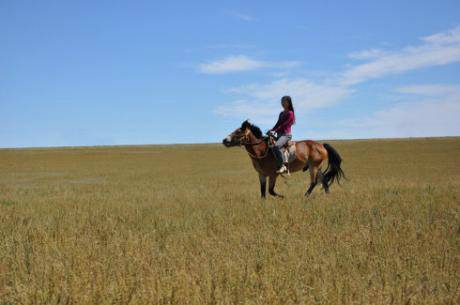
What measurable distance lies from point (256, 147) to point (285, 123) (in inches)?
42.7

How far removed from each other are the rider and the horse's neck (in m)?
0.35

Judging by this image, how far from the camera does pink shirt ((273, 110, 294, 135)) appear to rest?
12.3 metres

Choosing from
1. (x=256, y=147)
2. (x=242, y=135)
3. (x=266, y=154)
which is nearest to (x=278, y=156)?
(x=266, y=154)

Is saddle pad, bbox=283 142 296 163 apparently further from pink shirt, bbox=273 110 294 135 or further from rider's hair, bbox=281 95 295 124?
rider's hair, bbox=281 95 295 124

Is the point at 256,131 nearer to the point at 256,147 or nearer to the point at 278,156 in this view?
the point at 256,147

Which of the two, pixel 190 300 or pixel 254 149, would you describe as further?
pixel 254 149

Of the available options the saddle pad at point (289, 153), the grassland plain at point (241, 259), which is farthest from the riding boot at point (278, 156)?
the grassland plain at point (241, 259)

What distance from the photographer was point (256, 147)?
12.3 meters

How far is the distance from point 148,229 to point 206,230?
1096 mm

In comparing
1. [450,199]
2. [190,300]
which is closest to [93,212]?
[190,300]

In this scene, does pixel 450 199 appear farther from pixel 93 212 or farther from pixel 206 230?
pixel 93 212

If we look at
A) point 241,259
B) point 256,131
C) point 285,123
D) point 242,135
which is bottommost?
point 241,259

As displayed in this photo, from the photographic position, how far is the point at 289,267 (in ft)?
16.0

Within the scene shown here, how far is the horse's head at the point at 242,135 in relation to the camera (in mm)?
11992
